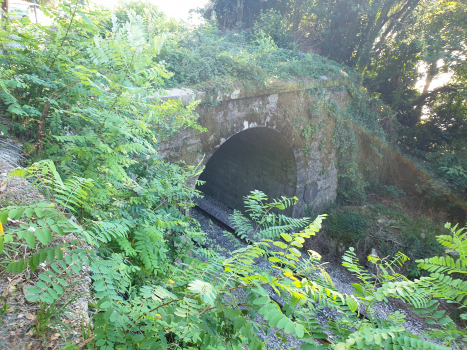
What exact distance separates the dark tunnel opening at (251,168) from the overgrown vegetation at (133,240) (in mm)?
4676

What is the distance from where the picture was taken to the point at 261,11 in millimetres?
12031

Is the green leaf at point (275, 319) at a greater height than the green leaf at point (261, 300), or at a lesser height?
lesser

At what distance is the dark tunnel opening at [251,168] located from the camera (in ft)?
28.1

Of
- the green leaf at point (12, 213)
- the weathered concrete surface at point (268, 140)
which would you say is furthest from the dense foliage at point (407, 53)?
the green leaf at point (12, 213)

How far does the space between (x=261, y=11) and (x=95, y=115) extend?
12079 mm

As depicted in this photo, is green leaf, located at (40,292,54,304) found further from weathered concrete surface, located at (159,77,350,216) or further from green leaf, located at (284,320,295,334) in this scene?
weathered concrete surface, located at (159,77,350,216)

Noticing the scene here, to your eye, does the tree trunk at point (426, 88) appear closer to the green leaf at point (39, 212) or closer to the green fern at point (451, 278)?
the green fern at point (451, 278)

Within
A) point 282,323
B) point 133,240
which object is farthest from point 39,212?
point 133,240

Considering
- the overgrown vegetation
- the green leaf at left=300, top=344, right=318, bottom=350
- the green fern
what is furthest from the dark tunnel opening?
the green leaf at left=300, top=344, right=318, bottom=350

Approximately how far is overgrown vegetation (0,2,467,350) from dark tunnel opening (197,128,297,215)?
468 centimetres

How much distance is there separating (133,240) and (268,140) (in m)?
6.56

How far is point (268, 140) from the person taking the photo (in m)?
8.53

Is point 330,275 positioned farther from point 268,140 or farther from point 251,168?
point 251,168

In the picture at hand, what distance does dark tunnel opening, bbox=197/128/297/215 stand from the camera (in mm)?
8570
